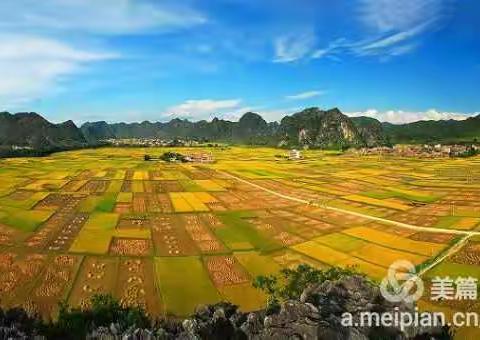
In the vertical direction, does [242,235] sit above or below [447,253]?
below

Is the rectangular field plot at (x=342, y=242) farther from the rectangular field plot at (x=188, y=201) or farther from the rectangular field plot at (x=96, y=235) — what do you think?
the rectangular field plot at (x=96, y=235)

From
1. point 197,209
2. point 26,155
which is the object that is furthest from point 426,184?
point 26,155

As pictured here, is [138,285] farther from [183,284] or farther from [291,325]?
[291,325]

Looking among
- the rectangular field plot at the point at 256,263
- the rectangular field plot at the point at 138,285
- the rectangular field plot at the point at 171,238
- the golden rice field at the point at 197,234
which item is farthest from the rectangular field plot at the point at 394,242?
the rectangular field plot at the point at 138,285

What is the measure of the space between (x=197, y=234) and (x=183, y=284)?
51.5 feet

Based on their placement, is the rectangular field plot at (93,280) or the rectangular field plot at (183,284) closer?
the rectangular field plot at (183,284)

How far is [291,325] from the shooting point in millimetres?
18984

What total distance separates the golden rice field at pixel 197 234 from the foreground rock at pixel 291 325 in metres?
9.51

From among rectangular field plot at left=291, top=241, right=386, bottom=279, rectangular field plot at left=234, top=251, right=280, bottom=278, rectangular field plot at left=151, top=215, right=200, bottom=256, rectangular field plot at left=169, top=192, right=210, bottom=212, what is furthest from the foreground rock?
rectangular field plot at left=169, top=192, right=210, bottom=212

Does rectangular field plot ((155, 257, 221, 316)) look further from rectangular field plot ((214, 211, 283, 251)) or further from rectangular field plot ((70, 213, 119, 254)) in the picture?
rectangular field plot ((70, 213, 119, 254))

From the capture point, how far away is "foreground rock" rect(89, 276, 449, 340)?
18281 mm

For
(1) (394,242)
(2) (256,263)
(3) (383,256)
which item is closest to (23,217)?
(2) (256,263)

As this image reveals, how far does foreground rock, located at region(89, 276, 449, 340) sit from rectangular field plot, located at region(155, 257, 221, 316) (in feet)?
30.1

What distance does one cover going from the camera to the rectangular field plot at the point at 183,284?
31.5 metres
